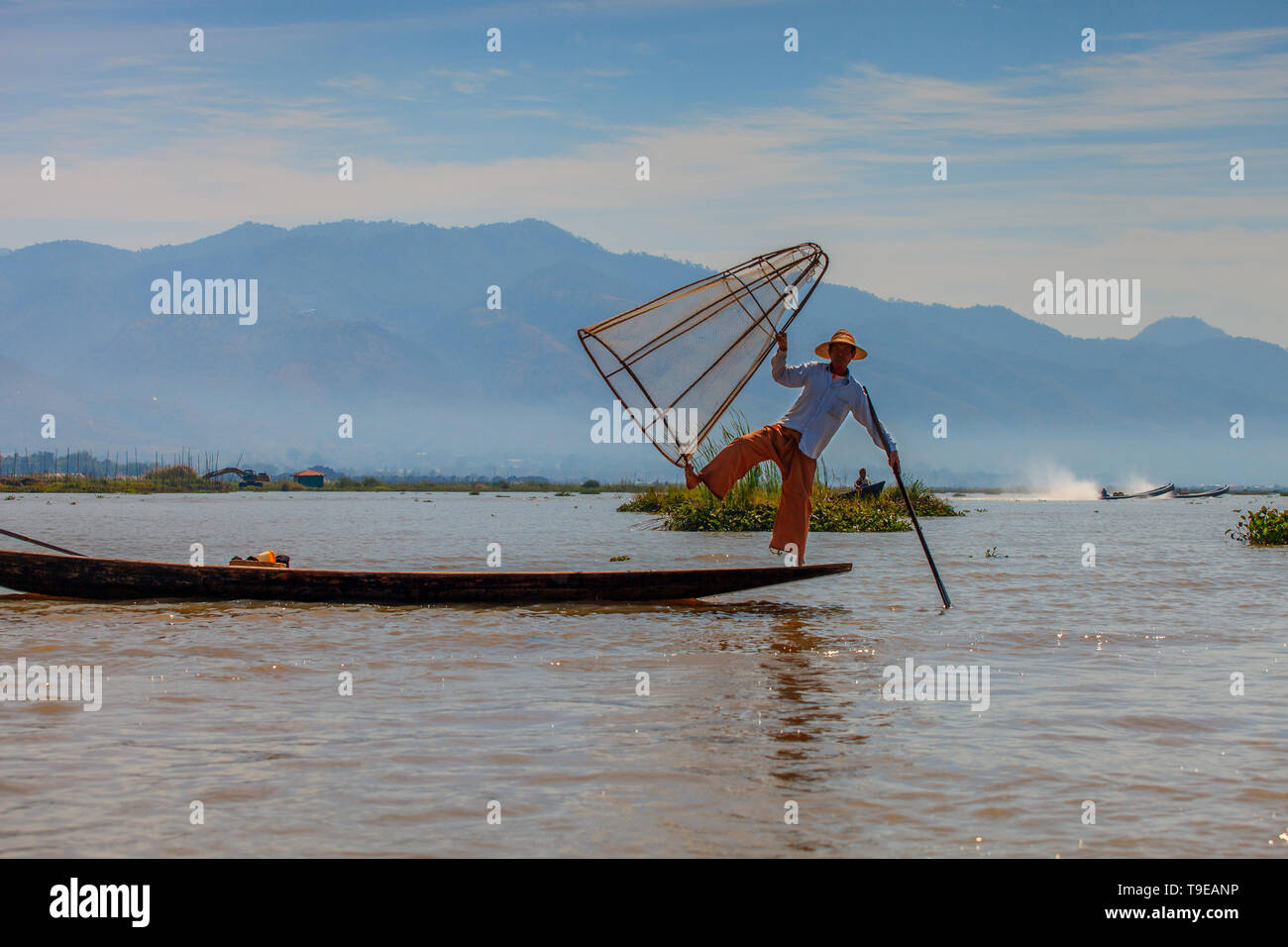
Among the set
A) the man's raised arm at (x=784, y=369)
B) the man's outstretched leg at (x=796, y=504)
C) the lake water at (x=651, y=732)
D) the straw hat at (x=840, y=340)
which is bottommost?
the lake water at (x=651, y=732)

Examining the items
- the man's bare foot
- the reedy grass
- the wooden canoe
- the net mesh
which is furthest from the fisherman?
the reedy grass

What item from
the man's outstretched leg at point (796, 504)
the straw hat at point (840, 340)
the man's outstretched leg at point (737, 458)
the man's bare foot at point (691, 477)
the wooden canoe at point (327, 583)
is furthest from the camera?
the wooden canoe at point (327, 583)

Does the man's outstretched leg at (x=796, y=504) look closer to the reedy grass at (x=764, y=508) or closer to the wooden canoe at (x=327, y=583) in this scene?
the wooden canoe at (x=327, y=583)

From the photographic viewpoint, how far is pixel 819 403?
11.5 metres

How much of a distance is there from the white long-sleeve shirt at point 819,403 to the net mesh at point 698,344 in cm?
45

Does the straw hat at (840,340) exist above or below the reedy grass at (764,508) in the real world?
above

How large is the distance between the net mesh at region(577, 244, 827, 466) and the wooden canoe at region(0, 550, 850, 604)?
1.55 m

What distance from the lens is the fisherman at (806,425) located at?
11.2 metres

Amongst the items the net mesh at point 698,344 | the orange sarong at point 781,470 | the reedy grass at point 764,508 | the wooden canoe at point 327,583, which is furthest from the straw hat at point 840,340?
the reedy grass at point 764,508

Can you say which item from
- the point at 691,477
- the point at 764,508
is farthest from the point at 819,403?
the point at 764,508

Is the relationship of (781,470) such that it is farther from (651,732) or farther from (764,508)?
(764,508)

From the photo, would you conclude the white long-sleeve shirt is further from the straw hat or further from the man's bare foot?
the man's bare foot

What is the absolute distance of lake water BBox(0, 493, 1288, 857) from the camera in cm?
493
